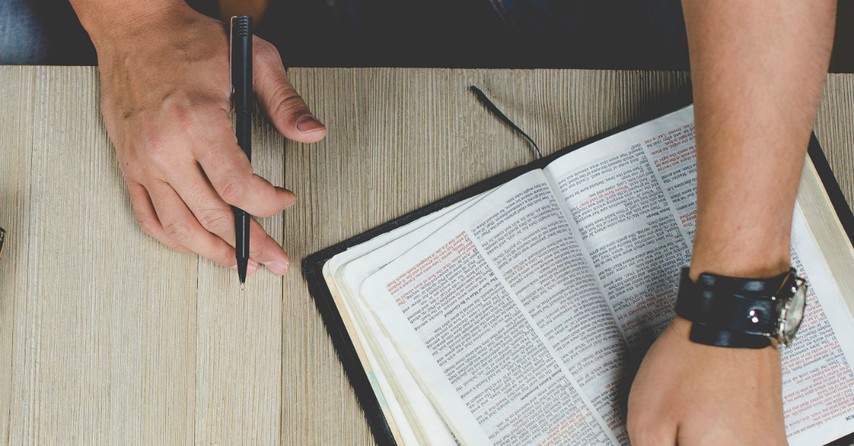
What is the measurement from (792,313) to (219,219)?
56 cm

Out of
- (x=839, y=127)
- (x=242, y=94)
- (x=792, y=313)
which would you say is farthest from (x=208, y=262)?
(x=839, y=127)

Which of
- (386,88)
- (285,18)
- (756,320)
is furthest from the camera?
(285,18)

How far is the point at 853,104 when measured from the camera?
2.52 feet

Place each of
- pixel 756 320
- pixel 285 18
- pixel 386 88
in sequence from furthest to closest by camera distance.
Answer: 1. pixel 285 18
2. pixel 386 88
3. pixel 756 320

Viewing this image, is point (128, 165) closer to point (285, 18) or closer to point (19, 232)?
point (19, 232)

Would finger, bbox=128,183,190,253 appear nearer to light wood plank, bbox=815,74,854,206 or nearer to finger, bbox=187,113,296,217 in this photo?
finger, bbox=187,113,296,217

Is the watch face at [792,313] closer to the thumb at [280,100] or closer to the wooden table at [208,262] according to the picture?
the wooden table at [208,262]

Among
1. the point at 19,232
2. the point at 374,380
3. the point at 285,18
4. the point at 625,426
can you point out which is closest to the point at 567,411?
the point at 625,426

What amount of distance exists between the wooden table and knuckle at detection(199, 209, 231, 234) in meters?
0.05

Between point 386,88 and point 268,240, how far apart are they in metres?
0.22

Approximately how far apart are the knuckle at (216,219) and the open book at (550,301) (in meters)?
0.09

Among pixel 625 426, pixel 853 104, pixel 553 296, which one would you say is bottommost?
pixel 625 426

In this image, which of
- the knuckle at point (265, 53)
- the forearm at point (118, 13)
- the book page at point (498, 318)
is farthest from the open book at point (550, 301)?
the forearm at point (118, 13)

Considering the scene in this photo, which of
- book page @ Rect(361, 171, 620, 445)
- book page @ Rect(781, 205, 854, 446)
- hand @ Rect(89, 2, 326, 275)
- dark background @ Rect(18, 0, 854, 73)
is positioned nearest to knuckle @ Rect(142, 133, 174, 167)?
hand @ Rect(89, 2, 326, 275)
